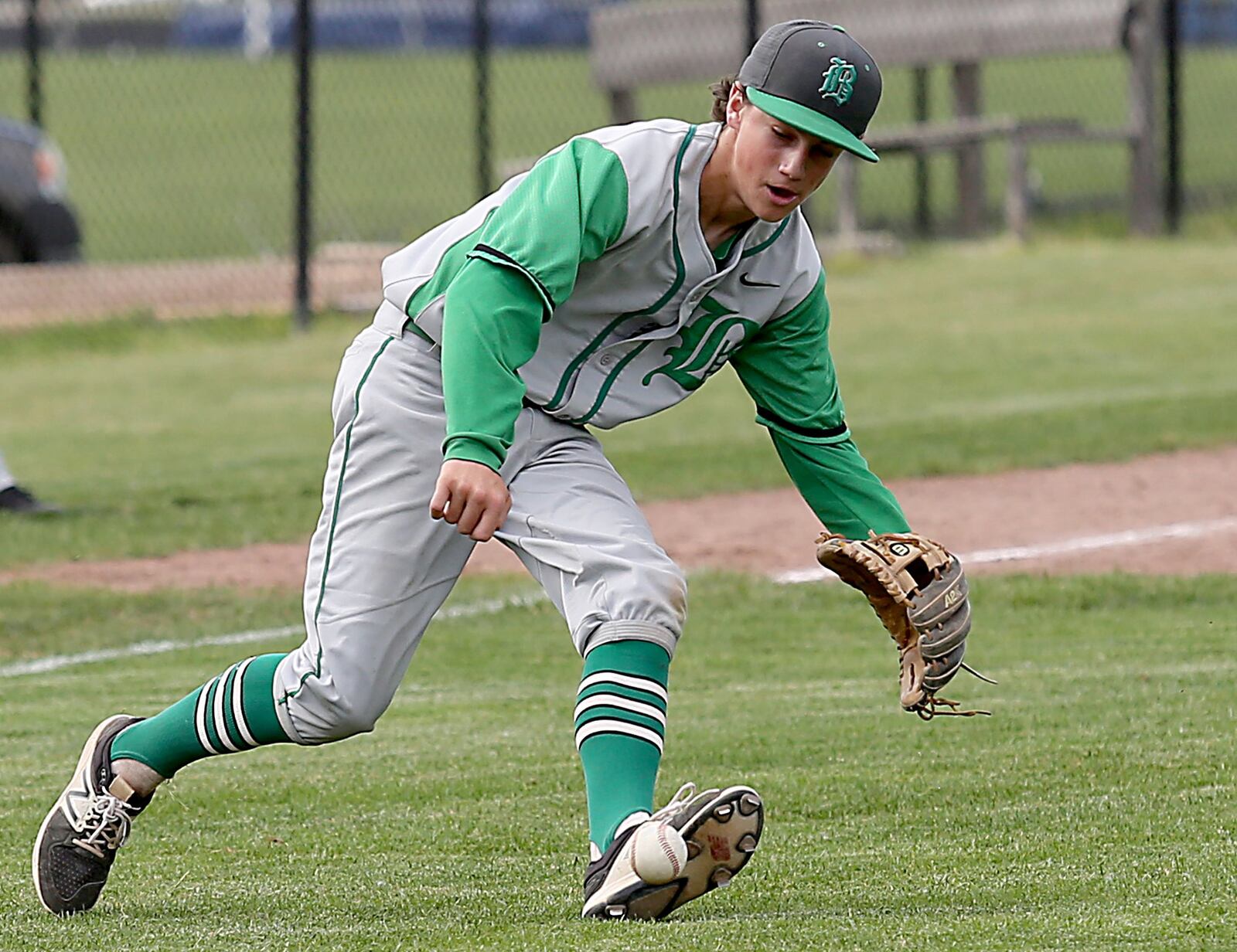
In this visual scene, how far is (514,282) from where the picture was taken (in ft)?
12.1

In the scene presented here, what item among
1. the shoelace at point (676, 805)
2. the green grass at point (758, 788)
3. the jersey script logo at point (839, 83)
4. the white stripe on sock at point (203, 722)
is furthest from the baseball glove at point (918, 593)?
the white stripe on sock at point (203, 722)

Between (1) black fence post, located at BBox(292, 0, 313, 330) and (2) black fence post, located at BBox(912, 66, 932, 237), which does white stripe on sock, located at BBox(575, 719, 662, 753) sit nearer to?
(1) black fence post, located at BBox(292, 0, 313, 330)

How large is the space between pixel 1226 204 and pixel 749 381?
1547cm

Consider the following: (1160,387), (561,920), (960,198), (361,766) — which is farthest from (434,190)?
(561,920)

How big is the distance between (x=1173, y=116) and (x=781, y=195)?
14.0 meters

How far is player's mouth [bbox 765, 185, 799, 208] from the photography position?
377cm

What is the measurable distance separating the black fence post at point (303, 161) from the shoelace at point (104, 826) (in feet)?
34.8

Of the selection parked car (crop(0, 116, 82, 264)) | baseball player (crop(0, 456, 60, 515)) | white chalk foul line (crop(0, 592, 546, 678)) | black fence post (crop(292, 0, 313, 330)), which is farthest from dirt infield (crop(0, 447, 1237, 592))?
parked car (crop(0, 116, 82, 264))

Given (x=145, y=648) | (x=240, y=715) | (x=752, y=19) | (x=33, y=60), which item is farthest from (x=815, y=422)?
(x=33, y=60)

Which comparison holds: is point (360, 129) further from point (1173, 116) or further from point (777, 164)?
point (777, 164)

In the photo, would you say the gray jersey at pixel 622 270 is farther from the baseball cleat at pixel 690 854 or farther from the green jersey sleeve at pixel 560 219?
the baseball cleat at pixel 690 854

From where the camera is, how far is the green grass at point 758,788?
374 centimetres

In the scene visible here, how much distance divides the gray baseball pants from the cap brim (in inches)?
28.9

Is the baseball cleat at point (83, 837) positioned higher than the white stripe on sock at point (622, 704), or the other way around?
the white stripe on sock at point (622, 704)
